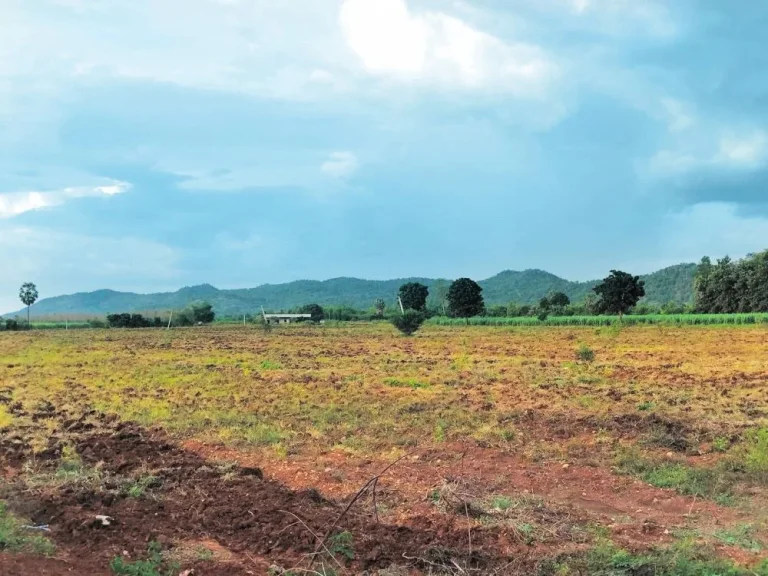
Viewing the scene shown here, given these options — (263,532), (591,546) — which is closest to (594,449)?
(591,546)

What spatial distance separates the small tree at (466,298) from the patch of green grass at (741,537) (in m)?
74.8

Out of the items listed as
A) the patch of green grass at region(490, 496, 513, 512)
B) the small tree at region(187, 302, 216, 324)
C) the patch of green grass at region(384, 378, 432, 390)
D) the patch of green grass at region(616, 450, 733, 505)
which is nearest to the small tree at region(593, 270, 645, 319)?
the small tree at region(187, 302, 216, 324)

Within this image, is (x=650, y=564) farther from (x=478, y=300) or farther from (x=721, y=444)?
(x=478, y=300)

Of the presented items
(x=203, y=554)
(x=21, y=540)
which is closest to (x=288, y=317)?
(x=21, y=540)

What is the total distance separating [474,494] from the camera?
8.08m

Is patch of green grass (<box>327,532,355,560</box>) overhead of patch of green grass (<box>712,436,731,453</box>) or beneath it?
overhead

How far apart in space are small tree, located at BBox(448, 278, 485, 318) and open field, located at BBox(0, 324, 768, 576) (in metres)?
62.0

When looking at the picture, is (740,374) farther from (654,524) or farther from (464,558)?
(464,558)

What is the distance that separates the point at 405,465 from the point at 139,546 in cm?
417

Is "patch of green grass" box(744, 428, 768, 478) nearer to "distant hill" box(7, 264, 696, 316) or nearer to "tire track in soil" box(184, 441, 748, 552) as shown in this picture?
"tire track in soil" box(184, 441, 748, 552)

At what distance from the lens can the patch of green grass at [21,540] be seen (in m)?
6.05

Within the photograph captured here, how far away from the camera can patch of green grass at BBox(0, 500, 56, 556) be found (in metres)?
6.05

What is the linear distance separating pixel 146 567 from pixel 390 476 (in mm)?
3973

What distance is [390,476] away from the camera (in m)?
9.06
